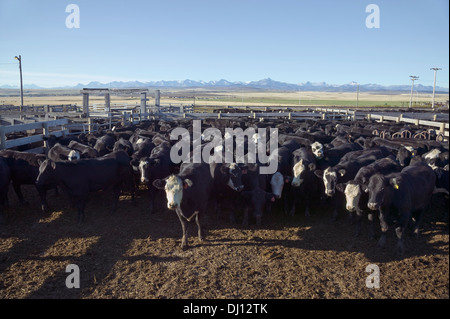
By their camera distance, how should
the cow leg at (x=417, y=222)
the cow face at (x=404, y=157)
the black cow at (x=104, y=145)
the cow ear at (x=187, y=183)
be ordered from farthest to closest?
1. the black cow at (x=104, y=145)
2. the cow face at (x=404, y=157)
3. the cow leg at (x=417, y=222)
4. the cow ear at (x=187, y=183)

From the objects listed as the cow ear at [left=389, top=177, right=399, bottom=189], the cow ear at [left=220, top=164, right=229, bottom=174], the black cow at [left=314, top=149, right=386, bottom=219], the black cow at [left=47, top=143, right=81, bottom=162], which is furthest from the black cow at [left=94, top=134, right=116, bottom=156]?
the cow ear at [left=389, top=177, right=399, bottom=189]

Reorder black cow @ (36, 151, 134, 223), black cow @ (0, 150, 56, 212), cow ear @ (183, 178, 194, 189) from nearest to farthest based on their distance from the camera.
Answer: cow ear @ (183, 178, 194, 189) → black cow @ (36, 151, 134, 223) → black cow @ (0, 150, 56, 212)

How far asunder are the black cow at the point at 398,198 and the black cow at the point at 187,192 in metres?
2.92

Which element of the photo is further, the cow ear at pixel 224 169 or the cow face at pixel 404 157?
the cow face at pixel 404 157

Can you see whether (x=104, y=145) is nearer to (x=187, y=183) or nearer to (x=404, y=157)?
(x=187, y=183)

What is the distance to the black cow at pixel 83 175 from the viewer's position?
6922 millimetres

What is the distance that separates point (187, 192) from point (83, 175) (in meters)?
2.77

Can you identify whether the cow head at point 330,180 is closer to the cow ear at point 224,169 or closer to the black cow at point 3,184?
the cow ear at point 224,169

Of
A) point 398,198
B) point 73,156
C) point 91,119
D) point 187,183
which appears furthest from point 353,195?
point 91,119

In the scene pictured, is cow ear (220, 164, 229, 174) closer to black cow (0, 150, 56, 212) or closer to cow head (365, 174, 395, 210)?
cow head (365, 174, 395, 210)

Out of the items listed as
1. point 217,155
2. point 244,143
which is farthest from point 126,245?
point 244,143

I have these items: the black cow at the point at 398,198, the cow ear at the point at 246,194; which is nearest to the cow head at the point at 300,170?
the cow ear at the point at 246,194

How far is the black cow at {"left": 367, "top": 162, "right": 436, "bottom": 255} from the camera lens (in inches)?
207
